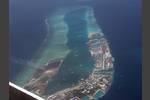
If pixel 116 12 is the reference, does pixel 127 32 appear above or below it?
below

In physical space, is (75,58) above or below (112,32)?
below

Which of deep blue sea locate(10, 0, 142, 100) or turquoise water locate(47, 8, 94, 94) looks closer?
deep blue sea locate(10, 0, 142, 100)

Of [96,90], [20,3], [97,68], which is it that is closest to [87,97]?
[96,90]

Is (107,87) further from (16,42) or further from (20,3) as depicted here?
(20,3)

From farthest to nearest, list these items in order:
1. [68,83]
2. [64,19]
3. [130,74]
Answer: [64,19] → [68,83] → [130,74]

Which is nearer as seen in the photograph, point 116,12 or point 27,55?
point 116,12

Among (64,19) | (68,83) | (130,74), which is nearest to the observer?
(130,74)

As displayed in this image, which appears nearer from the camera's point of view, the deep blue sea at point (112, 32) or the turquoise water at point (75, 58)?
the deep blue sea at point (112, 32)

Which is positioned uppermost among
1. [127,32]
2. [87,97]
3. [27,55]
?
[127,32]
